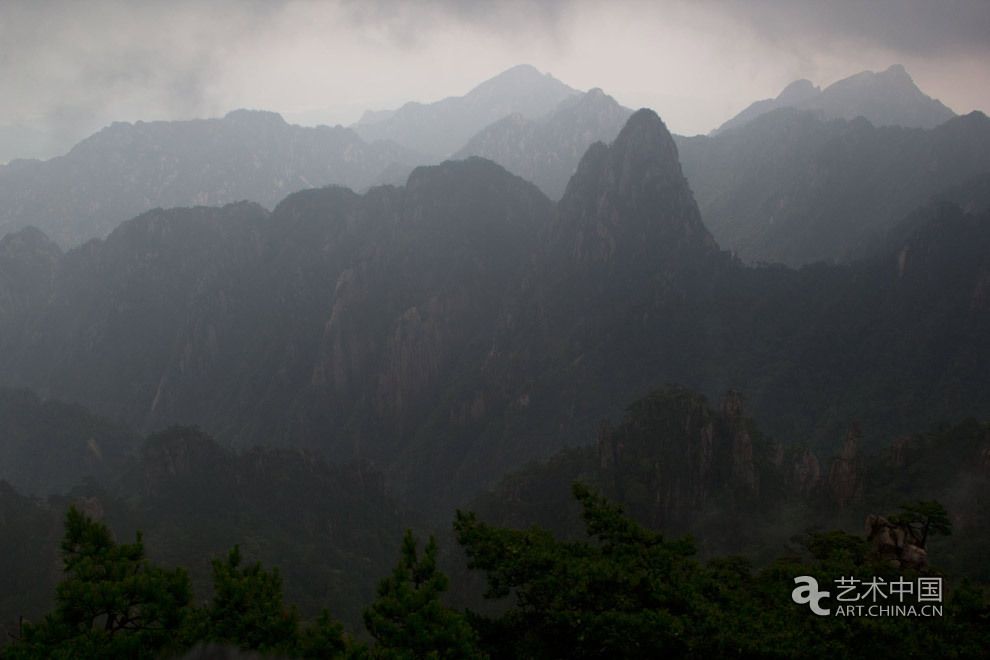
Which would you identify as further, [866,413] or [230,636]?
[866,413]

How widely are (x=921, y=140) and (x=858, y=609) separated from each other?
514ft

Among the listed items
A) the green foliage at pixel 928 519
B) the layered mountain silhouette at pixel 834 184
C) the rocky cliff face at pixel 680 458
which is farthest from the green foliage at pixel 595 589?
the layered mountain silhouette at pixel 834 184

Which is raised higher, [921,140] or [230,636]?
[921,140]

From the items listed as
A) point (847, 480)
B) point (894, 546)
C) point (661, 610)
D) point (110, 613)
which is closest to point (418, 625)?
point (661, 610)

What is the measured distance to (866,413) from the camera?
229 feet

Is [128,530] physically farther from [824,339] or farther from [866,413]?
[824,339]

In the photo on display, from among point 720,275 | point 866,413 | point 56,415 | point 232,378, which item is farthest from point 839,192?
Answer: point 56,415

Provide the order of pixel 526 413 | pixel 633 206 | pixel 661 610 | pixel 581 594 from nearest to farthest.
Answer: pixel 661 610 < pixel 581 594 < pixel 526 413 < pixel 633 206

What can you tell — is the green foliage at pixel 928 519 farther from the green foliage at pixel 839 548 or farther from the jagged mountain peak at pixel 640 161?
the jagged mountain peak at pixel 640 161

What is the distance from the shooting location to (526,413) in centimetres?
8756

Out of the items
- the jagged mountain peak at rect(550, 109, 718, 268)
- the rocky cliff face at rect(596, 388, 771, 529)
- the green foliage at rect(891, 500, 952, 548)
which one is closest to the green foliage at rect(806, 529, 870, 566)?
the green foliage at rect(891, 500, 952, 548)
